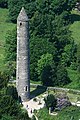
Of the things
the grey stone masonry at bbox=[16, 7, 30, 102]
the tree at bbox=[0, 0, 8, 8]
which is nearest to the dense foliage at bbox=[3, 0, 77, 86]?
the grey stone masonry at bbox=[16, 7, 30, 102]

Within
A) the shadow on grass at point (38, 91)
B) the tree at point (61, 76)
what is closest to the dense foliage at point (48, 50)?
the tree at point (61, 76)

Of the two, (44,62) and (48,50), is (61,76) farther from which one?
(48,50)

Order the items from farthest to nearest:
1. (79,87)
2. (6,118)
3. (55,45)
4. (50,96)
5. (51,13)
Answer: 1. (51,13)
2. (55,45)
3. (79,87)
4. (50,96)
5. (6,118)

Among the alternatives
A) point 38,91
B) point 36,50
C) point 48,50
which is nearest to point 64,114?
point 38,91

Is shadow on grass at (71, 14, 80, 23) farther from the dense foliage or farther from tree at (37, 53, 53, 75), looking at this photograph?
tree at (37, 53, 53, 75)

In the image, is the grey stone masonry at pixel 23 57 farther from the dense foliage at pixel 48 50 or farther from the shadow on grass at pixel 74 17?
the shadow on grass at pixel 74 17

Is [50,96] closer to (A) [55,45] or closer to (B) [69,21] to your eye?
(A) [55,45]

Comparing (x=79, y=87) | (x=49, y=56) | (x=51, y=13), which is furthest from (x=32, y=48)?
(x=51, y=13)
